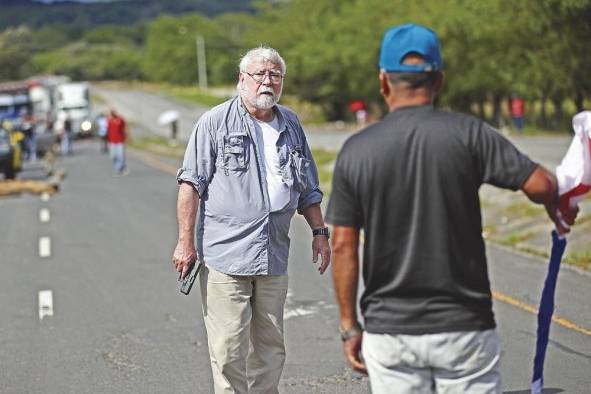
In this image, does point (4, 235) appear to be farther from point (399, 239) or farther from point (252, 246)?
point (399, 239)

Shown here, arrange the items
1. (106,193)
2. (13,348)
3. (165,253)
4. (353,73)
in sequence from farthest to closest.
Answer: (353,73)
(106,193)
(165,253)
(13,348)

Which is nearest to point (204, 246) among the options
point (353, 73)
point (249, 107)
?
point (249, 107)

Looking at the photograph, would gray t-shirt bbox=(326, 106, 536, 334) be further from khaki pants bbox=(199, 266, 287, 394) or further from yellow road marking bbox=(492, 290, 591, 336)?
yellow road marking bbox=(492, 290, 591, 336)

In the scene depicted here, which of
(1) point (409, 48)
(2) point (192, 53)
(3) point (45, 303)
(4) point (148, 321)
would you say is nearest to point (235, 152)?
(1) point (409, 48)

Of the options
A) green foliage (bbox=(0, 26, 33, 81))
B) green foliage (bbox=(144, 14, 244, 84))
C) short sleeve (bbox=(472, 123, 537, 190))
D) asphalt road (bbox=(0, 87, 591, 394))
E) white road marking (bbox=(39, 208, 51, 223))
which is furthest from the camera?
green foliage (bbox=(144, 14, 244, 84))

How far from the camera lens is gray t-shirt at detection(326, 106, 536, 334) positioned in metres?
3.82

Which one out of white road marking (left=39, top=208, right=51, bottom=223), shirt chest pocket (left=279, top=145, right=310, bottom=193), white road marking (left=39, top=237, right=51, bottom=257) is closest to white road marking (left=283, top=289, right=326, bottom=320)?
shirt chest pocket (left=279, top=145, right=310, bottom=193)

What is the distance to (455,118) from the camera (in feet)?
12.7

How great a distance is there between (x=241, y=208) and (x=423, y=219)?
6.05ft

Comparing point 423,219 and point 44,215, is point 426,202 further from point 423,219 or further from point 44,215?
point 44,215

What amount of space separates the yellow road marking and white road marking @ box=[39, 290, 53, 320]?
3.88m

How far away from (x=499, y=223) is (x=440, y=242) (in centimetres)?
1240

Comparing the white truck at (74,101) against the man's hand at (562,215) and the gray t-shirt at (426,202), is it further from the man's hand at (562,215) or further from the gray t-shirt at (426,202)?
the gray t-shirt at (426,202)

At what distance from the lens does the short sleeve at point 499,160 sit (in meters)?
3.82
